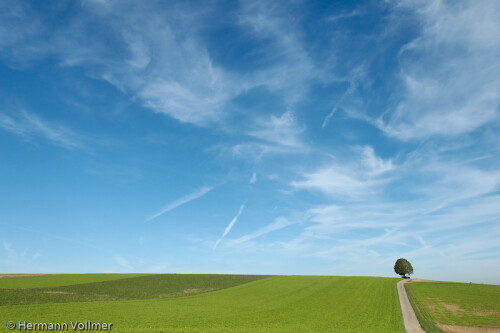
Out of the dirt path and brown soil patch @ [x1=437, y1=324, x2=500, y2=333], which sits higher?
the dirt path

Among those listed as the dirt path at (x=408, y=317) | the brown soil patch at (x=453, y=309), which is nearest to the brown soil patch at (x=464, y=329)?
the dirt path at (x=408, y=317)

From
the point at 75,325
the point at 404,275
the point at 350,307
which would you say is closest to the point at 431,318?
the point at 350,307

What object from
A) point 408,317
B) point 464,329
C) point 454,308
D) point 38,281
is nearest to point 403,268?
point 454,308

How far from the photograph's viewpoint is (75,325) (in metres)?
31.7

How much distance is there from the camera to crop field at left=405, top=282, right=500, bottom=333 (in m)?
40.3

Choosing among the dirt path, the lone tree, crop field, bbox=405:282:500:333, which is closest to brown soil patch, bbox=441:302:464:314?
crop field, bbox=405:282:500:333

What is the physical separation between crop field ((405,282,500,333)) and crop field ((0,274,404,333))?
144 inches

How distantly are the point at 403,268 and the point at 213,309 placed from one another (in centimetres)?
8896

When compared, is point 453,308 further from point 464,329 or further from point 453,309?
point 464,329

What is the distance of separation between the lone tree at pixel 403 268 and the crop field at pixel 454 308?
41.9 meters

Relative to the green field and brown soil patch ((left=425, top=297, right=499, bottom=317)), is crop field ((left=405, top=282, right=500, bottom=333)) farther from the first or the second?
the green field

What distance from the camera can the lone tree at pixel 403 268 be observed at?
111 m

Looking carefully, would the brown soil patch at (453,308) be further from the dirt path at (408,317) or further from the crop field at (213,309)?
the crop field at (213,309)

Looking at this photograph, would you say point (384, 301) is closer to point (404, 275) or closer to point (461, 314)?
point (461, 314)
